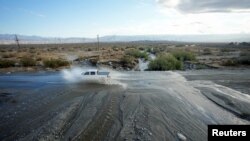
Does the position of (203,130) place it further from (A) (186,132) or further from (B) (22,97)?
(B) (22,97)

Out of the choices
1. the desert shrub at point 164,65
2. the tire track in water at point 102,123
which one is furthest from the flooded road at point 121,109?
the desert shrub at point 164,65

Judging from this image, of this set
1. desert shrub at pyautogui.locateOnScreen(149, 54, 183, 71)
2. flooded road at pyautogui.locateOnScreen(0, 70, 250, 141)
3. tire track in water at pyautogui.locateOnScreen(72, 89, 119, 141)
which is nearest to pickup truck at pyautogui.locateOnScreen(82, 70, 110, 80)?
flooded road at pyautogui.locateOnScreen(0, 70, 250, 141)

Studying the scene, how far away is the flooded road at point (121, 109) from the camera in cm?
1202

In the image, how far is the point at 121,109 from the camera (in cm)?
1574

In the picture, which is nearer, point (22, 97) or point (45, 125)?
point (45, 125)

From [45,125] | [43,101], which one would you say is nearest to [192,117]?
[45,125]

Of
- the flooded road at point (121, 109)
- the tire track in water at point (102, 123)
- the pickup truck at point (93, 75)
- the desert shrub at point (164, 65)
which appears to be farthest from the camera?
the desert shrub at point (164, 65)

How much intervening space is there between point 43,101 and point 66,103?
1932mm

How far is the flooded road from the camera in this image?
1202 cm

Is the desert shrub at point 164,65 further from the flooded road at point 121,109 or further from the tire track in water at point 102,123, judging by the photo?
the tire track in water at point 102,123

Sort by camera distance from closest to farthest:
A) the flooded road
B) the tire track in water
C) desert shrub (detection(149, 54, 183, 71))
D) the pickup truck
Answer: the tire track in water → the flooded road → the pickup truck → desert shrub (detection(149, 54, 183, 71))

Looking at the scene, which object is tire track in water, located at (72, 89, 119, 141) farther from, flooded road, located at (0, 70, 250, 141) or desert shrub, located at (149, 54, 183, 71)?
desert shrub, located at (149, 54, 183, 71)

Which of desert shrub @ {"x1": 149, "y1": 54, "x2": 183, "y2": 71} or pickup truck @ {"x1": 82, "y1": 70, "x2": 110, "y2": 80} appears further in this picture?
desert shrub @ {"x1": 149, "y1": 54, "x2": 183, "y2": 71}

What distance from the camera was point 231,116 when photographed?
14172 millimetres
